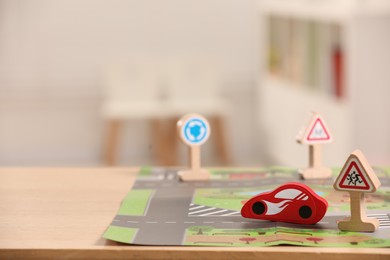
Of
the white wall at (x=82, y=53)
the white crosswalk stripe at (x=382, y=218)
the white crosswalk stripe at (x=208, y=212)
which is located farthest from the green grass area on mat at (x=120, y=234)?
the white wall at (x=82, y=53)

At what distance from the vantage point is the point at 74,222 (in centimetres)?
145

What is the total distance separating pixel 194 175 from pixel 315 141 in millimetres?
264

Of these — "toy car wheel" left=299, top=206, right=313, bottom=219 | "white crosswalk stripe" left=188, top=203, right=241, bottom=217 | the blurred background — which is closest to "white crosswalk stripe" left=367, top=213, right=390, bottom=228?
Result: "toy car wheel" left=299, top=206, right=313, bottom=219

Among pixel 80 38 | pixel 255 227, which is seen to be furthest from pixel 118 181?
pixel 80 38

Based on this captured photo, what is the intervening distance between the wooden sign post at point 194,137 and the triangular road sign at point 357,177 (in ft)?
1.50

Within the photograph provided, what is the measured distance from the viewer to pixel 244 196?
1.60 metres

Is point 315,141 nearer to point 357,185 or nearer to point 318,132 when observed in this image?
point 318,132

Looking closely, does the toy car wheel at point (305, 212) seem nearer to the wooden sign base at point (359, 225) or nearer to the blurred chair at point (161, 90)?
the wooden sign base at point (359, 225)

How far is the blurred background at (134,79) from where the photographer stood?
19.5 ft

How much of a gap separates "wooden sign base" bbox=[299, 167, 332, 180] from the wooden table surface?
1.20 feet

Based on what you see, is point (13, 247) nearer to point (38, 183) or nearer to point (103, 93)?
point (38, 183)

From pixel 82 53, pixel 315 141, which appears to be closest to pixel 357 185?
pixel 315 141

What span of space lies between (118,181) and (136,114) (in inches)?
154

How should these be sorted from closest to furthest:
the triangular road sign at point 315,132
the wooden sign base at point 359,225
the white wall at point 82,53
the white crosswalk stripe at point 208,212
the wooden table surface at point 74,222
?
the wooden table surface at point 74,222, the wooden sign base at point 359,225, the white crosswalk stripe at point 208,212, the triangular road sign at point 315,132, the white wall at point 82,53
